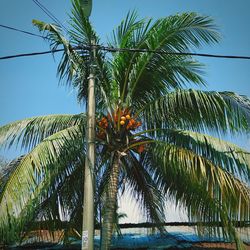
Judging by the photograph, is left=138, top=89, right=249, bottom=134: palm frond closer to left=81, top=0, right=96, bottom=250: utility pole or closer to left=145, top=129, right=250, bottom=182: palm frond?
left=145, top=129, right=250, bottom=182: palm frond

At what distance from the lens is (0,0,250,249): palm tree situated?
8.15 metres

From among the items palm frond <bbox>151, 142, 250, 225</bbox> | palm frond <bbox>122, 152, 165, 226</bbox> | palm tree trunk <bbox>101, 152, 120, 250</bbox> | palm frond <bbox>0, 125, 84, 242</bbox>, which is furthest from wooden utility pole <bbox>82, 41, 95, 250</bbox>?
palm frond <bbox>122, 152, 165, 226</bbox>

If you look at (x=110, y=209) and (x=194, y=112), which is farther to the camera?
(x=194, y=112)

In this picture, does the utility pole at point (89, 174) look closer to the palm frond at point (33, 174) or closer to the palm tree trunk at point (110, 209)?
the palm frond at point (33, 174)

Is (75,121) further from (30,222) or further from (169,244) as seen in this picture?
(169,244)

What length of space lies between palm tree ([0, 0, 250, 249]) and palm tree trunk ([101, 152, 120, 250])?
2cm

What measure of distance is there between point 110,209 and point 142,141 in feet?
5.41

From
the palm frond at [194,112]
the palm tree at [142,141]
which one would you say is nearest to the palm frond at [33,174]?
the palm tree at [142,141]

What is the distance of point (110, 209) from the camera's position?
8.48 metres

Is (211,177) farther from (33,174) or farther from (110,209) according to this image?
(33,174)

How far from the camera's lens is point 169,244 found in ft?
36.7

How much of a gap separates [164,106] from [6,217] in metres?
4.23

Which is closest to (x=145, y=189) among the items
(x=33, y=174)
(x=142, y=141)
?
(x=142, y=141)

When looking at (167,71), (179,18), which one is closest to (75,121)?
(167,71)
